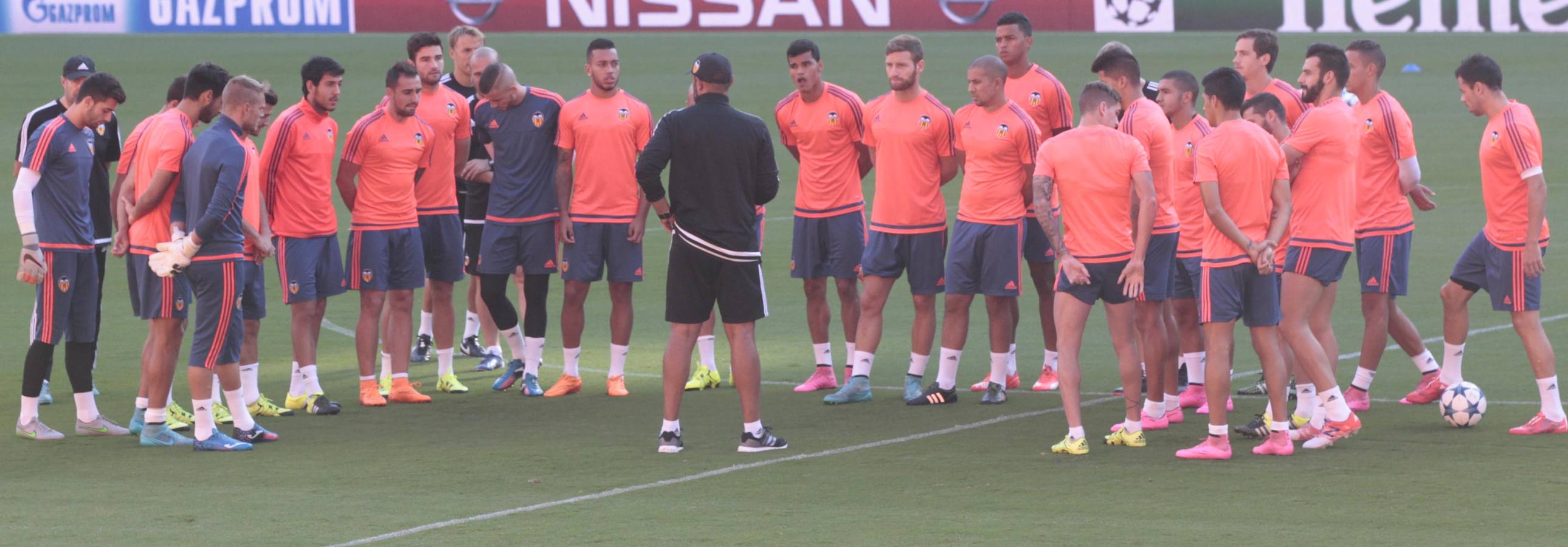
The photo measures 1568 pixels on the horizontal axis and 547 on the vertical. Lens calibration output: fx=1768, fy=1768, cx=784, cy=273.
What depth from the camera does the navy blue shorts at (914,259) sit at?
1080 centimetres

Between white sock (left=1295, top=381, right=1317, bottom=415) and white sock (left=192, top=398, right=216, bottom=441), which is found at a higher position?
white sock (left=192, top=398, right=216, bottom=441)

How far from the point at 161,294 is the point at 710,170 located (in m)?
2.95

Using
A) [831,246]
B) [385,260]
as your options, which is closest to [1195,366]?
[831,246]

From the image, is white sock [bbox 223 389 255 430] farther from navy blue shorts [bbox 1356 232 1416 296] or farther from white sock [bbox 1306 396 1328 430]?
navy blue shorts [bbox 1356 232 1416 296]

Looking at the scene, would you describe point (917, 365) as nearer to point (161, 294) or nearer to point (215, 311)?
point (215, 311)

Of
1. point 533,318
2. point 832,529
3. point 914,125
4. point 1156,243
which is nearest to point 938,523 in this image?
point 832,529

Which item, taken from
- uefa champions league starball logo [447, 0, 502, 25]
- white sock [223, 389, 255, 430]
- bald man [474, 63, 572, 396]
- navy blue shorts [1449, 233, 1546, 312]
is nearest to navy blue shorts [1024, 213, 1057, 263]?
navy blue shorts [1449, 233, 1546, 312]

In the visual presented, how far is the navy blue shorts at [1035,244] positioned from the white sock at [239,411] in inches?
184

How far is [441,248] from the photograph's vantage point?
452 inches

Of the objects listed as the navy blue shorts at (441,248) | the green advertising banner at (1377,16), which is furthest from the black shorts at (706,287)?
the green advertising banner at (1377,16)

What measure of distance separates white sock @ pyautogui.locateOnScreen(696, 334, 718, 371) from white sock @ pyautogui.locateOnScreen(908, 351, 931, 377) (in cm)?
141

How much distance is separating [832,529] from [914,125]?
3958mm

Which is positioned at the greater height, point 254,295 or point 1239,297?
point 254,295

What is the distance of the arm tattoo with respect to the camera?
878 cm
